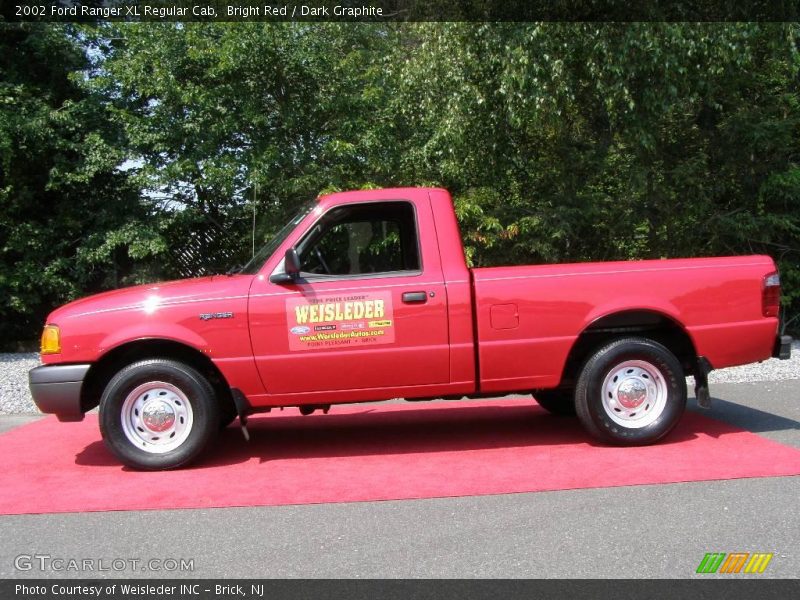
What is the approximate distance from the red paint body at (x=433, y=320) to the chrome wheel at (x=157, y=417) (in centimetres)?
39

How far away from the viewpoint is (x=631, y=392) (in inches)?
233

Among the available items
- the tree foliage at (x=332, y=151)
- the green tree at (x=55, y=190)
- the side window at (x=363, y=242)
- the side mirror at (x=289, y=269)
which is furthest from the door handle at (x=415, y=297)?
the green tree at (x=55, y=190)

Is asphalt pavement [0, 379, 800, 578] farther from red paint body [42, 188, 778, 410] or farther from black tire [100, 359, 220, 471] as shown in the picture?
red paint body [42, 188, 778, 410]

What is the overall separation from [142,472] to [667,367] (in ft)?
13.5

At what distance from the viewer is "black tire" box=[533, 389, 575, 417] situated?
23.0 ft

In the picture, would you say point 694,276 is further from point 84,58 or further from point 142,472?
point 84,58

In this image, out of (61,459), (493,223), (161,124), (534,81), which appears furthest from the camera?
(161,124)

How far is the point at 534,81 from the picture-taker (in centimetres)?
955

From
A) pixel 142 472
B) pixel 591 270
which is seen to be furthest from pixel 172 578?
pixel 591 270

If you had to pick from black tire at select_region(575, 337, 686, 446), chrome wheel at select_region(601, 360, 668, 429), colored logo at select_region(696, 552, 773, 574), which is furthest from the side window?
colored logo at select_region(696, 552, 773, 574)

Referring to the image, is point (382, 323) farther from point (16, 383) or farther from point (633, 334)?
point (16, 383)

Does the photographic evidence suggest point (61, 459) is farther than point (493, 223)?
No

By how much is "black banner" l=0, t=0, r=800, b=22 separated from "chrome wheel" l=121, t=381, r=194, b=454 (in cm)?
Answer: 712
